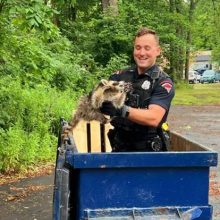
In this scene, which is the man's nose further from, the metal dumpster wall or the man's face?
the metal dumpster wall

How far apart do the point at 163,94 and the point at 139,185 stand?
2.79ft

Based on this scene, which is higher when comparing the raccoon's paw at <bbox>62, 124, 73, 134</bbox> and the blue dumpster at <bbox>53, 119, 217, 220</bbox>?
the raccoon's paw at <bbox>62, 124, 73, 134</bbox>

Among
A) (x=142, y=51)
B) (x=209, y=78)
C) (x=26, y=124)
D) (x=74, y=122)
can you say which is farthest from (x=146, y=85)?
(x=209, y=78)

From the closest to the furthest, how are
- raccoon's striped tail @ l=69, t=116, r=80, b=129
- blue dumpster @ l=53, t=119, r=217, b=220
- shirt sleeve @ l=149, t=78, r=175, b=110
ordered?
blue dumpster @ l=53, t=119, r=217, b=220
shirt sleeve @ l=149, t=78, r=175, b=110
raccoon's striped tail @ l=69, t=116, r=80, b=129

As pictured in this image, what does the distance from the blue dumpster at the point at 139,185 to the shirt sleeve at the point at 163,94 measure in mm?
579

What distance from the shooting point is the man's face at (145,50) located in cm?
432

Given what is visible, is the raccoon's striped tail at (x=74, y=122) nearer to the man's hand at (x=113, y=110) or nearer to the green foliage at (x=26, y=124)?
the man's hand at (x=113, y=110)

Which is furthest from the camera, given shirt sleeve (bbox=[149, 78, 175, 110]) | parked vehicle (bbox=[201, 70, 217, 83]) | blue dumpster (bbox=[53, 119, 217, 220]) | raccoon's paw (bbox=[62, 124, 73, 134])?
parked vehicle (bbox=[201, 70, 217, 83])

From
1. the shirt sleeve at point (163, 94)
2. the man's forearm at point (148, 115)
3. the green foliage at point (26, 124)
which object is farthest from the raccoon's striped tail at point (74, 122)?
the green foliage at point (26, 124)

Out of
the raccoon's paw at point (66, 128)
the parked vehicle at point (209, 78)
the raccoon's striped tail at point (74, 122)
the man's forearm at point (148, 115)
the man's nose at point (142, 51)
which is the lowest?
the raccoon's paw at point (66, 128)

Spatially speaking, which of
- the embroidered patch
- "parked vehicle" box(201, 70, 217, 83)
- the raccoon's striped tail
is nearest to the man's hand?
the embroidered patch

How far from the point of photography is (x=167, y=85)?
13.8 ft

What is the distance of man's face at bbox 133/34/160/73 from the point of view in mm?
4324

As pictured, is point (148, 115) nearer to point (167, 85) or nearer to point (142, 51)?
point (167, 85)
